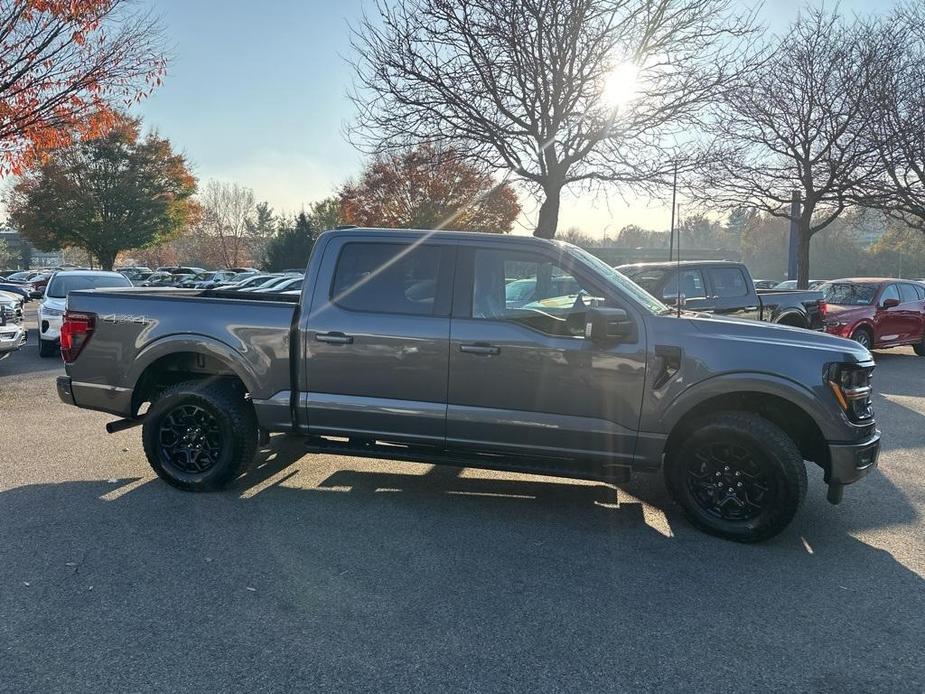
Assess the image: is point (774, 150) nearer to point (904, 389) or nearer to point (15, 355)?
point (904, 389)

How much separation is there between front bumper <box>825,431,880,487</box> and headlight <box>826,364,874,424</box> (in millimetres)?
173

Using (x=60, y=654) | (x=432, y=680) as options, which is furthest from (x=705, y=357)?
(x=60, y=654)

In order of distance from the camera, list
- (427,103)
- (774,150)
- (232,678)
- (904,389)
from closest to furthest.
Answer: (232,678)
(904,389)
(427,103)
(774,150)

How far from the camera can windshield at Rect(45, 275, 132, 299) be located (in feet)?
38.8

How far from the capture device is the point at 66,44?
1020 centimetres

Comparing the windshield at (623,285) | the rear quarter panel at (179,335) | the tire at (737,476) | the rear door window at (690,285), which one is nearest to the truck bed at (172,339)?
the rear quarter panel at (179,335)

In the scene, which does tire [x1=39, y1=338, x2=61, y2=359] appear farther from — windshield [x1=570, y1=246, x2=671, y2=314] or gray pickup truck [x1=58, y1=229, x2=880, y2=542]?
windshield [x1=570, y1=246, x2=671, y2=314]

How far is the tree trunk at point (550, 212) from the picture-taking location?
44.9 feet

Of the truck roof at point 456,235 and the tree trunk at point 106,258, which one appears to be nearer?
the truck roof at point 456,235

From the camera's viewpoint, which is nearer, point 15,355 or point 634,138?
point 15,355

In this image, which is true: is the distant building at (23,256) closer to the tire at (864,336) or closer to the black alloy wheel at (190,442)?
the black alloy wheel at (190,442)

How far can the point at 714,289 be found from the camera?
9656mm

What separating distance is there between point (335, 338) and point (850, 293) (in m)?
12.3

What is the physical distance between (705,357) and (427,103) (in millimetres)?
10609
